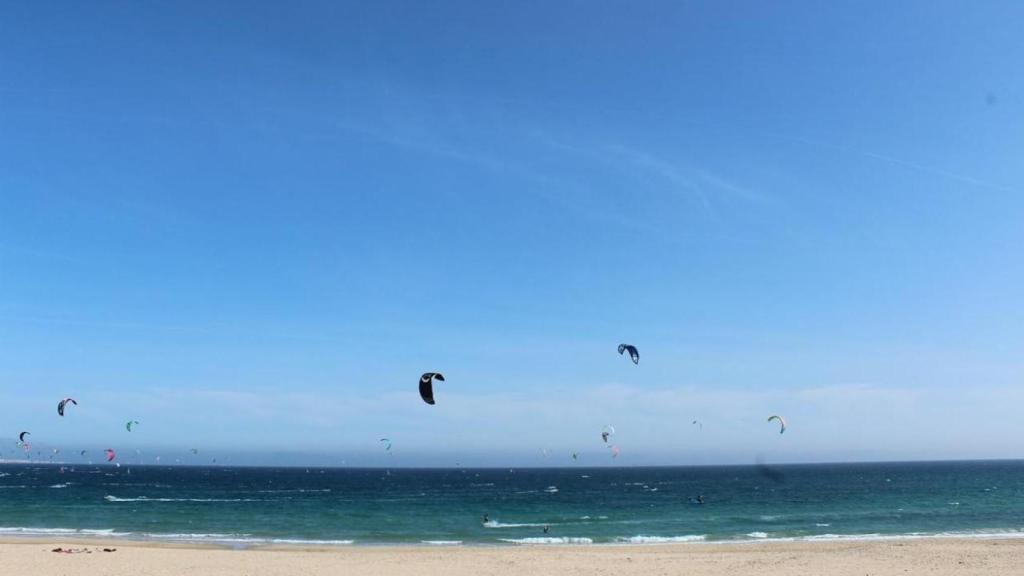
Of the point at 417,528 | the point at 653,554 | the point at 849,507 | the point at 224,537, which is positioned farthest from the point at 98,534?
the point at 849,507

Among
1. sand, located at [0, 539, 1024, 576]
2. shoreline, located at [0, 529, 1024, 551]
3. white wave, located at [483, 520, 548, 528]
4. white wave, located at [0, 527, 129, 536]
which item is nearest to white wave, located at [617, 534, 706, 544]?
shoreline, located at [0, 529, 1024, 551]

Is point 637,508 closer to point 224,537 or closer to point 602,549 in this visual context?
point 602,549

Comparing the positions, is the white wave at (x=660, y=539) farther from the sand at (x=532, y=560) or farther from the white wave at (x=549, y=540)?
the sand at (x=532, y=560)

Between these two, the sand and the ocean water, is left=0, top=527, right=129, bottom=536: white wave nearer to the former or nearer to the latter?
Result: the ocean water

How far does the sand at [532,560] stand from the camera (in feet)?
80.7

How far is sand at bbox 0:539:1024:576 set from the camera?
2459 cm

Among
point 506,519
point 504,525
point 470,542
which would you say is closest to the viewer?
point 470,542

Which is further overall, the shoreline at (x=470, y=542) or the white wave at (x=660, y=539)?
the white wave at (x=660, y=539)

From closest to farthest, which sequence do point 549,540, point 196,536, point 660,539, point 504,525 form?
point 549,540 < point 660,539 < point 196,536 < point 504,525

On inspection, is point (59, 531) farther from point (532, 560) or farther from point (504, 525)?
point (532, 560)

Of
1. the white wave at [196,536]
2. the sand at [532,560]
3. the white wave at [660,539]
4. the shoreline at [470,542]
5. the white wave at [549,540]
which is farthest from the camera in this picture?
the white wave at [196,536]

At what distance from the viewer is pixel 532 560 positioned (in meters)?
28.0

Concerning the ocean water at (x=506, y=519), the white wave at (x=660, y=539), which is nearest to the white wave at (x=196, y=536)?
the ocean water at (x=506, y=519)

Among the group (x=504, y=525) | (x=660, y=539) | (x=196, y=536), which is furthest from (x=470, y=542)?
(x=196, y=536)
